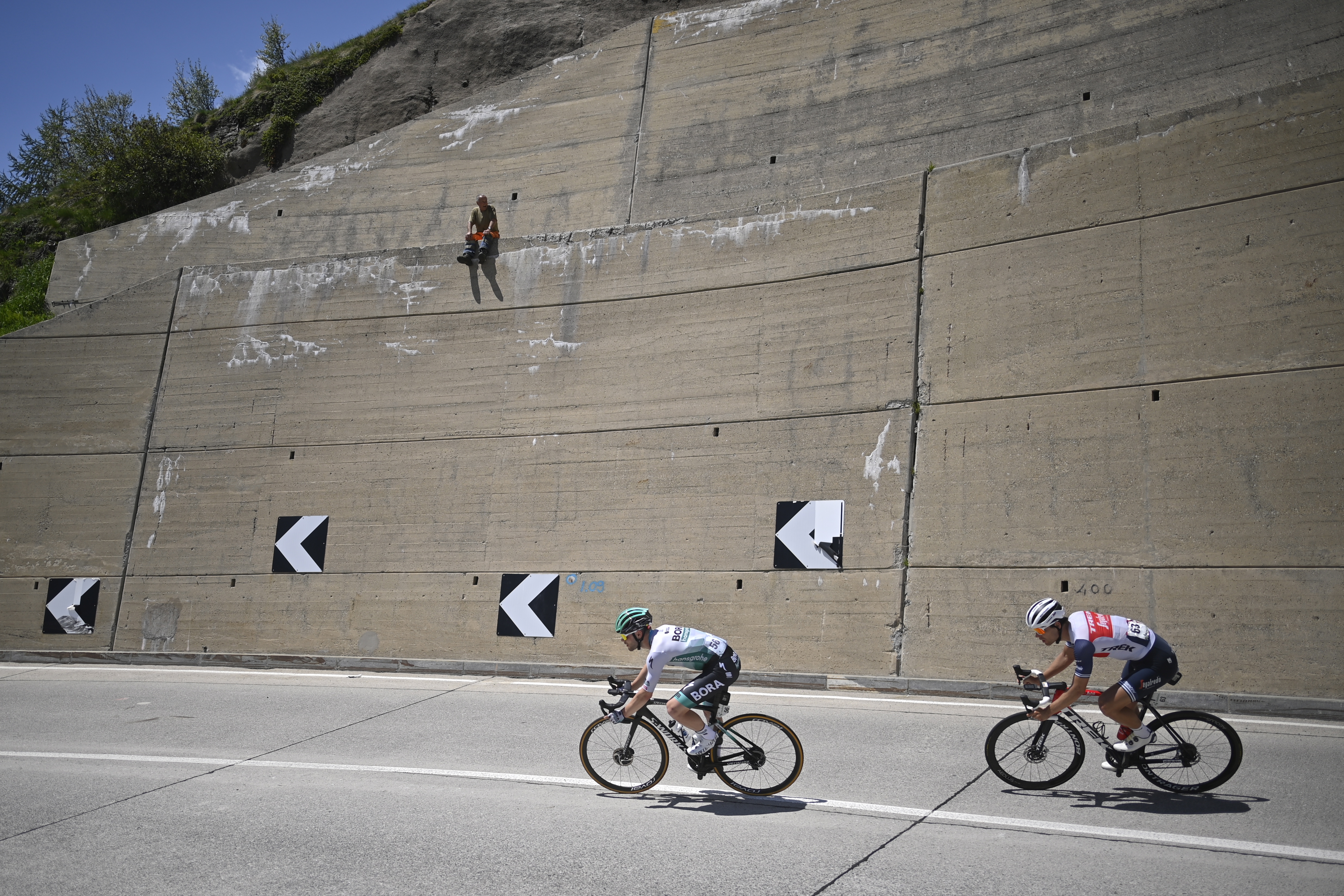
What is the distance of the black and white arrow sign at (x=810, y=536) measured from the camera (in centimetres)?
1338

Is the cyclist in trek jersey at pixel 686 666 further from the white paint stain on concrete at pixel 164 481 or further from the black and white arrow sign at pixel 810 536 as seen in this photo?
the white paint stain on concrete at pixel 164 481

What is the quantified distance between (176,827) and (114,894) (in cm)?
148

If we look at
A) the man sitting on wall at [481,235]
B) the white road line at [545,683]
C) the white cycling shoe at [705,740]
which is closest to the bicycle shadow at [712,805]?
the white cycling shoe at [705,740]

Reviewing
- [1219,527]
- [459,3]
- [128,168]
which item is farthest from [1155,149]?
[128,168]

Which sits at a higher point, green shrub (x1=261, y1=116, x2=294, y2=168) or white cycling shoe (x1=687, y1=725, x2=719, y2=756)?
green shrub (x1=261, y1=116, x2=294, y2=168)

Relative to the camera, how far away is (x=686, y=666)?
7723mm

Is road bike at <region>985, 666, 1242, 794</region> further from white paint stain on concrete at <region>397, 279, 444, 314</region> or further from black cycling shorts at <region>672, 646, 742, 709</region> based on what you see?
white paint stain on concrete at <region>397, 279, 444, 314</region>

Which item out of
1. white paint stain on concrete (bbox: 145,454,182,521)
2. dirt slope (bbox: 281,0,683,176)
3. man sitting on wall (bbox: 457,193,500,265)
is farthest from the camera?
dirt slope (bbox: 281,0,683,176)

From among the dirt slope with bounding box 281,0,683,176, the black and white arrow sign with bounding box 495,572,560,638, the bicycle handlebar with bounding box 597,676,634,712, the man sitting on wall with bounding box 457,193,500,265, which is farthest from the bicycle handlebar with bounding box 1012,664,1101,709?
the dirt slope with bounding box 281,0,683,176

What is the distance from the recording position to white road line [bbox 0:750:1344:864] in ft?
19.6

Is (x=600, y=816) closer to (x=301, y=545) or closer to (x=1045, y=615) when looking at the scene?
(x=1045, y=615)

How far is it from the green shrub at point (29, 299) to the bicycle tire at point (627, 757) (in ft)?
63.3

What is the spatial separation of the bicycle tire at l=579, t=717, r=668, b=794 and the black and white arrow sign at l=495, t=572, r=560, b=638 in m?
6.60

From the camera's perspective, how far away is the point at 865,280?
565 inches
